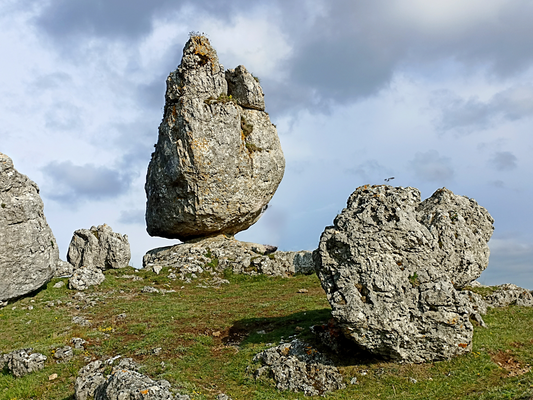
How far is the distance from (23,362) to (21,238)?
971cm

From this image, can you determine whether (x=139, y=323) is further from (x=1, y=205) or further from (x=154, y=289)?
(x=1, y=205)

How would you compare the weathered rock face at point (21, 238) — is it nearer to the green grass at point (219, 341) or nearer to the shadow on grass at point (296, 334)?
the green grass at point (219, 341)

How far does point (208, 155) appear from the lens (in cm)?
3083

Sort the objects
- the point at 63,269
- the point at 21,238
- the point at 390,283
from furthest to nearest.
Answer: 1. the point at 63,269
2. the point at 21,238
3. the point at 390,283

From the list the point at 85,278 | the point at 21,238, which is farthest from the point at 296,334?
the point at 21,238

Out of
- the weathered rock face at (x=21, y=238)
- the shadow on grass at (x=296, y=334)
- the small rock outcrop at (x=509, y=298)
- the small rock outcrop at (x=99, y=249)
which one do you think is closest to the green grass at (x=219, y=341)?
the shadow on grass at (x=296, y=334)

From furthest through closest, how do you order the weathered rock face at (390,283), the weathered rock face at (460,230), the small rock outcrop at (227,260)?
1. the small rock outcrop at (227,260)
2. the weathered rock face at (460,230)
3. the weathered rock face at (390,283)

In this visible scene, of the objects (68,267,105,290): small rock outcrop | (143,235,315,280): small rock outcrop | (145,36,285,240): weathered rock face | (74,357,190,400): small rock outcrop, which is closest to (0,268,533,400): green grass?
(68,267,105,290): small rock outcrop

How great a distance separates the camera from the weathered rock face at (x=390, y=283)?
44.6 ft

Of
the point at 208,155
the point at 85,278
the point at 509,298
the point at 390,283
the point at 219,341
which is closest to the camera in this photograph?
the point at 390,283

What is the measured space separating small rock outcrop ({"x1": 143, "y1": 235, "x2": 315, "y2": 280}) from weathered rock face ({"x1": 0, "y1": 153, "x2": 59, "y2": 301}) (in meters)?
7.57

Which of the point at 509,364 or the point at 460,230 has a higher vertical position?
the point at 460,230

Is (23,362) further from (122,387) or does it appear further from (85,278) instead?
(85,278)

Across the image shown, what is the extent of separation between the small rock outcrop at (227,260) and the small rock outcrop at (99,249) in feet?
6.66
